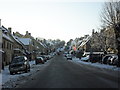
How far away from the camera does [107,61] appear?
46.4m

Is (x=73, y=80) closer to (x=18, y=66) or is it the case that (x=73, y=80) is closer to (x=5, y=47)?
(x=18, y=66)

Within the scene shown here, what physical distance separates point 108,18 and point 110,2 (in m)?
2.49

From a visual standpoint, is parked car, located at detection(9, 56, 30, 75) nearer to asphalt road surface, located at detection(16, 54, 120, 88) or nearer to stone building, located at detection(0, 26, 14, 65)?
asphalt road surface, located at detection(16, 54, 120, 88)

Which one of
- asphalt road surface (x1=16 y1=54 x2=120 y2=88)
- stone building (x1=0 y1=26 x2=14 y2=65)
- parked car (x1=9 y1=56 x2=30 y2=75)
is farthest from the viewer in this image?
stone building (x1=0 y1=26 x2=14 y2=65)

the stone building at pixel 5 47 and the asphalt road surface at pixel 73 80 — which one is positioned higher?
the stone building at pixel 5 47

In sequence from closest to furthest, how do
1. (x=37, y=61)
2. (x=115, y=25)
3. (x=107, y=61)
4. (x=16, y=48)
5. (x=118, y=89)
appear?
(x=118, y=89) < (x=115, y=25) < (x=107, y=61) < (x=37, y=61) < (x=16, y=48)

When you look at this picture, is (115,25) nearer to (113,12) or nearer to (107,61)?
(113,12)

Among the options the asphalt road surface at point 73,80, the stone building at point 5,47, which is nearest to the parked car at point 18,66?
the asphalt road surface at point 73,80

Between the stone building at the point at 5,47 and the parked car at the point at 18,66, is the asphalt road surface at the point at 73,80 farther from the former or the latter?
the stone building at the point at 5,47

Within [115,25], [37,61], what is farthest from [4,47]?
[115,25]

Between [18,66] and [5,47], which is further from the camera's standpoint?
[5,47]

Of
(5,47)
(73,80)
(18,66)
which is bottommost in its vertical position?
(73,80)

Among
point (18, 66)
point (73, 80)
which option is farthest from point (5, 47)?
point (73, 80)

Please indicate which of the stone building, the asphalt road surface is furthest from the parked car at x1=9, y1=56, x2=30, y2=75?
the stone building
